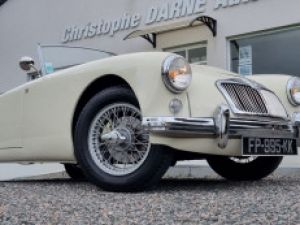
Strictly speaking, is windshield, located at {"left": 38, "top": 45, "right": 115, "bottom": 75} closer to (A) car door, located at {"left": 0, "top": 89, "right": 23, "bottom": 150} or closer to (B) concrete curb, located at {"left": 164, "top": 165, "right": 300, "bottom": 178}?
(A) car door, located at {"left": 0, "top": 89, "right": 23, "bottom": 150}

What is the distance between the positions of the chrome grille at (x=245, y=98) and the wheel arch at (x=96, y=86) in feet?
2.33

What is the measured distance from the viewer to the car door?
16.0 ft

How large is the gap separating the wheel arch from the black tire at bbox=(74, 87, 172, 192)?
90mm

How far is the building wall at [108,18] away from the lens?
404 inches

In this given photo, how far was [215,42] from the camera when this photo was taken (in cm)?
1092

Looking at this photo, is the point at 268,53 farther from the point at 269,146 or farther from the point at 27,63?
the point at 269,146

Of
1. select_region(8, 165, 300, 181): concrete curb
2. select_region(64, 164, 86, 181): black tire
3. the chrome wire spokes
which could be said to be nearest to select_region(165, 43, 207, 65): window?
select_region(8, 165, 300, 181): concrete curb

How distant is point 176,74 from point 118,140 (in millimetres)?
610

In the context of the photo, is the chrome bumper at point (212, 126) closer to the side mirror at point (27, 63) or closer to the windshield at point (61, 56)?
the side mirror at point (27, 63)

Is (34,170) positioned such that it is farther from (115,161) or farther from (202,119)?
(202,119)

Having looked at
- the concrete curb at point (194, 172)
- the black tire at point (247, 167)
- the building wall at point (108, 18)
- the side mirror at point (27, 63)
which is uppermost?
the building wall at point (108, 18)

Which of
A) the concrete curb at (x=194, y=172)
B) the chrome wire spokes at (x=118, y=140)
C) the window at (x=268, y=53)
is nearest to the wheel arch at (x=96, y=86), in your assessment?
the chrome wire spokes at (x=118, y=140)

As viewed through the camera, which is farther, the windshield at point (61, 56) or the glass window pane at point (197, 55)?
the glass window pane at point (197, 55)

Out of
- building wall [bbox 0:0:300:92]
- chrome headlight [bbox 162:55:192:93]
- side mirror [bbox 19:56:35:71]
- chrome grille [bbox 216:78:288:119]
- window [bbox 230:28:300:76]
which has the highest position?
building wall [bbox 0:0:300:92]
